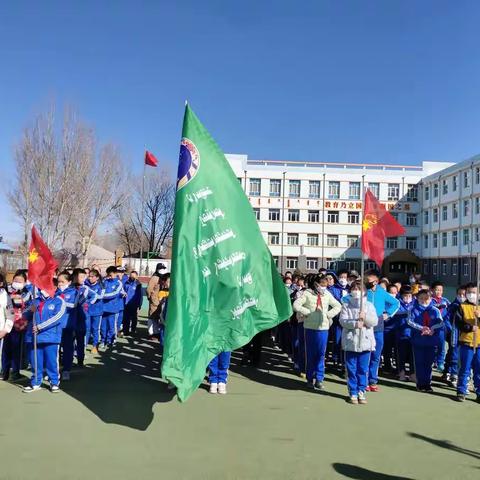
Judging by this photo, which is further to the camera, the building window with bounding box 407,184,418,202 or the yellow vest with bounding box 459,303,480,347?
the building window with bounding box 407,184,418,202

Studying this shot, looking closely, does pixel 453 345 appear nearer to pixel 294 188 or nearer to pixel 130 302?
pixel 130 302

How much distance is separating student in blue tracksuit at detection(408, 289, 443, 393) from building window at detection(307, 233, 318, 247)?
42.1 m

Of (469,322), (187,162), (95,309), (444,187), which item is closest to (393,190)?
(444,187)

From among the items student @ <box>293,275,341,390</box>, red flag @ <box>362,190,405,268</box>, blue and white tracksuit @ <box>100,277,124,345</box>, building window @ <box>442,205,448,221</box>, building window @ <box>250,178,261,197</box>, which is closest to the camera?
red flag @ <box>362,190,405,268</box>

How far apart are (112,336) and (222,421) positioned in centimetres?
579

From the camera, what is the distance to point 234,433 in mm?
4996

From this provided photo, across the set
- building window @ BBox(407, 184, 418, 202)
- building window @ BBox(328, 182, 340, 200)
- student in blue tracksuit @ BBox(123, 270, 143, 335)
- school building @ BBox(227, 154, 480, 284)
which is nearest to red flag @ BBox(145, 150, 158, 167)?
student in blue tracksuit @ BBox(123, 270, 143, 335)

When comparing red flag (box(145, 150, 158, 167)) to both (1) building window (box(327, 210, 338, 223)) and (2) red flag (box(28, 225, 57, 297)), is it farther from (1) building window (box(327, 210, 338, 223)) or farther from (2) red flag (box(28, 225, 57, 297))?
(1) building window (box(327, 210, 338, 223))

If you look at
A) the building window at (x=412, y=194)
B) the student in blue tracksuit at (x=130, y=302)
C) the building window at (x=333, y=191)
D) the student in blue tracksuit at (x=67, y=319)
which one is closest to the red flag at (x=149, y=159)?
the student in blue tracksuit at (x=130, y=302)

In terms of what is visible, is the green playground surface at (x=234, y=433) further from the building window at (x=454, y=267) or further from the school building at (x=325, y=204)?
the school building at (x=325, y=204)

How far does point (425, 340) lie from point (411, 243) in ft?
146

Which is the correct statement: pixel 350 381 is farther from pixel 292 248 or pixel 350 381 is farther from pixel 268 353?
pixel 292 248

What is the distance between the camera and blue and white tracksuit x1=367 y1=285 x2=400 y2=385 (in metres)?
7.50

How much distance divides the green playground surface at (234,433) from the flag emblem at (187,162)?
106 inches
